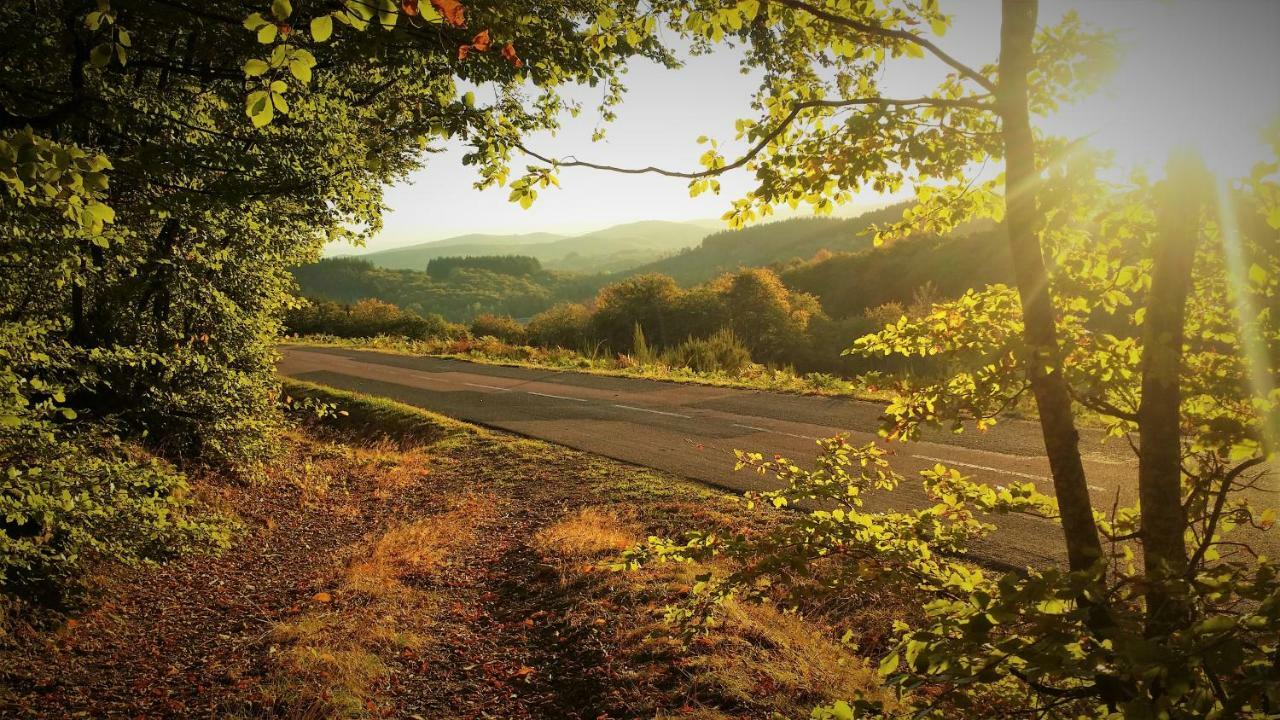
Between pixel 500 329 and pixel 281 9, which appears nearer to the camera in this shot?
pixel 281 9

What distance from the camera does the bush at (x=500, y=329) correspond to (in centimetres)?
3237

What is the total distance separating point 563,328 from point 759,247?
70481 mm

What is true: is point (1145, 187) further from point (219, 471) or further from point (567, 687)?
point (219, 471)

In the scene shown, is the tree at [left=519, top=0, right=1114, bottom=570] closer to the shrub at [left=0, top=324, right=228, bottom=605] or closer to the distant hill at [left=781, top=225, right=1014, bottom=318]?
the shrub at [left=0, top=324, right=228, bottom=605]

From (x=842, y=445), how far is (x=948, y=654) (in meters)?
1.68

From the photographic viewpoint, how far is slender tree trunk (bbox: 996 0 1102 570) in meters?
2.09

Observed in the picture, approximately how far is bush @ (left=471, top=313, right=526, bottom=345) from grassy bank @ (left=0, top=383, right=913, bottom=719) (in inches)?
976

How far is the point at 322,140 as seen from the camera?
19.2ft

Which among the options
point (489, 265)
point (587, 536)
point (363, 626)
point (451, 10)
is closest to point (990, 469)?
point (587, 536)

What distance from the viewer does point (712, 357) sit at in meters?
20.5

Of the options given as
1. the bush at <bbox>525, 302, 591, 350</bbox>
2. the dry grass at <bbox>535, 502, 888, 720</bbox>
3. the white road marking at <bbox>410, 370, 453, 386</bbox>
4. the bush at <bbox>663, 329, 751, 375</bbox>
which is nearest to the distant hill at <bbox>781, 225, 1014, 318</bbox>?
the bush at <bbox>525, 302, 591, 350</bbox>

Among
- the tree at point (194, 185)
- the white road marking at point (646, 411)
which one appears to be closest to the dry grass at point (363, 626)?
the tree at point (194, 185)

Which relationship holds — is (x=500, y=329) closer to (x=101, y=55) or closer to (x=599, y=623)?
(x=599, y=623)

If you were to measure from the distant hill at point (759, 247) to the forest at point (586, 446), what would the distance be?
73868 mm
